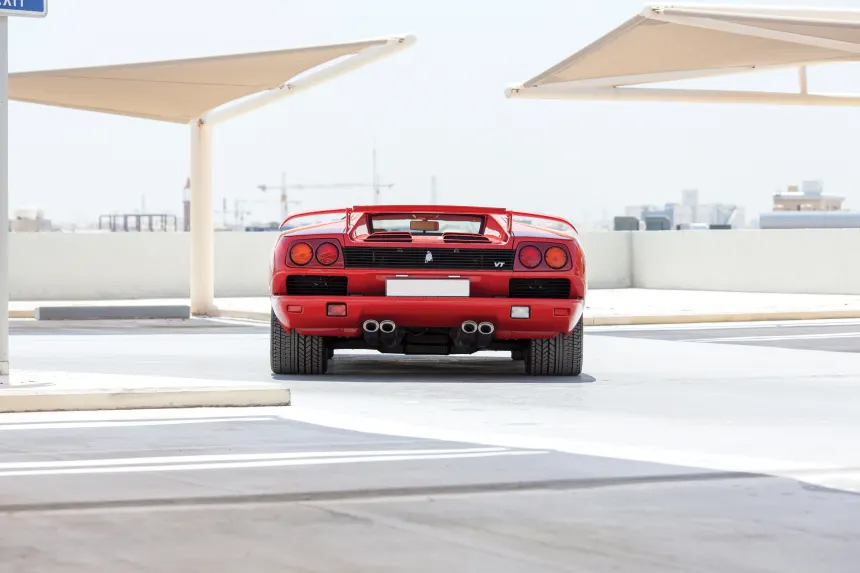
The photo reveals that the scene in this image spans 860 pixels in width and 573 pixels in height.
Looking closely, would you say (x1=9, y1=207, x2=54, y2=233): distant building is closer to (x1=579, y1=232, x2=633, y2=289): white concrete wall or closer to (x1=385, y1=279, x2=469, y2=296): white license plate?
(x1=579, y1=232, x2=633, y2=289): white concrete wall

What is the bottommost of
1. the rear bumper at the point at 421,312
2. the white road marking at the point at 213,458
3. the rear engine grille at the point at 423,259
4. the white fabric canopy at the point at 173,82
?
the white road marking at the point at 213,458

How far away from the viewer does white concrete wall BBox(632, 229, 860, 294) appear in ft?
85.2

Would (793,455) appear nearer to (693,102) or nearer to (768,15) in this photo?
(768,15)

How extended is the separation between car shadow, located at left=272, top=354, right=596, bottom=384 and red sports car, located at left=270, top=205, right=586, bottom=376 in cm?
39

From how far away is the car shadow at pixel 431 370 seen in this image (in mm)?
9570

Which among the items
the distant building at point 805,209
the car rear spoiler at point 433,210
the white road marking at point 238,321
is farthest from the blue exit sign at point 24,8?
the distant building at point 805,209

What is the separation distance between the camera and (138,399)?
774 centimetres

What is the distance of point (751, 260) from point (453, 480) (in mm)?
22526

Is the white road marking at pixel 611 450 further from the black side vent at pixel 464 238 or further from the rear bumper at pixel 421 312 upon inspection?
the black side vent at pixel 464 238

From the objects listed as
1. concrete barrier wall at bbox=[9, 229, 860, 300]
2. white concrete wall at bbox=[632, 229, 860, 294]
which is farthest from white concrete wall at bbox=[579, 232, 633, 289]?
white concrete wall at bbox=[632, 229, 860, 294]

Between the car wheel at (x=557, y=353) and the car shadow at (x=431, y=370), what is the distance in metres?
0.06

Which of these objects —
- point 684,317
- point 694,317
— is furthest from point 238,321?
point 694,317

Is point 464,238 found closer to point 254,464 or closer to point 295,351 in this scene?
point 295,351

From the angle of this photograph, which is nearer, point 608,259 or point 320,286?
point 320,286
